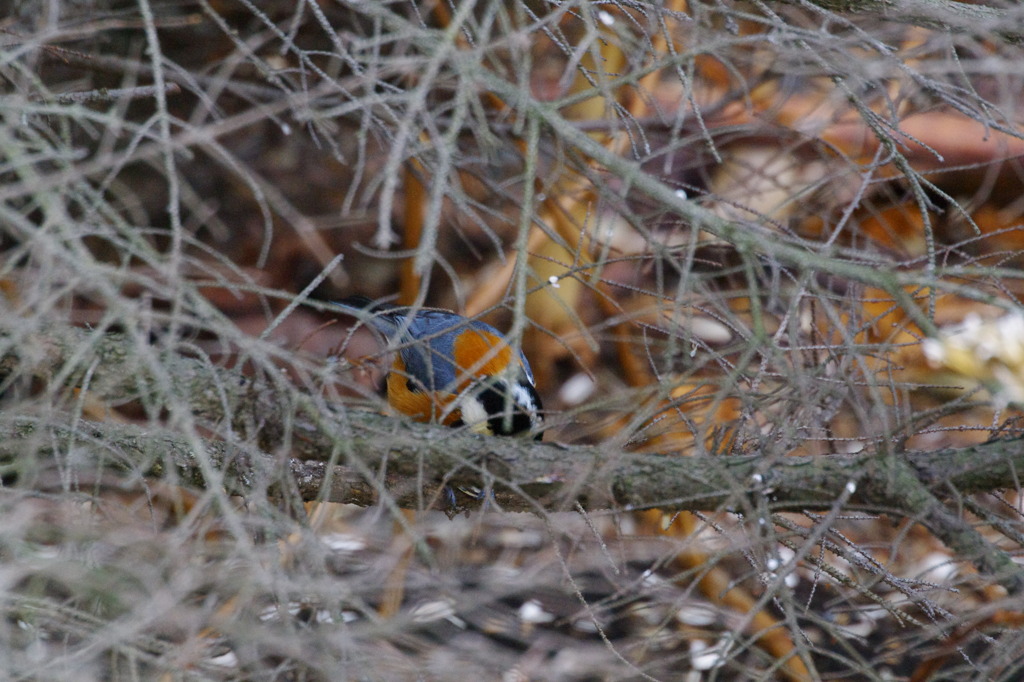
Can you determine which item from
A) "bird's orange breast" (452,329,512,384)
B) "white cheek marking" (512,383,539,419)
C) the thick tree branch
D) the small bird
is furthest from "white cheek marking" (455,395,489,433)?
"bird's orange breast" (452,329,512,384)

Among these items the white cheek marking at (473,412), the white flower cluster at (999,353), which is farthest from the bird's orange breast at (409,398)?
the white flower cluster at (999,353)

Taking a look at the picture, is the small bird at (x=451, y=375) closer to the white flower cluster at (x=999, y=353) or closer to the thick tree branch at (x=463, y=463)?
the thick tree branch at (x=463, y=463)

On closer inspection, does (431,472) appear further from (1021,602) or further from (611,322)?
(1021,602)

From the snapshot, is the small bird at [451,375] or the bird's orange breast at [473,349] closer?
the small bird at [451,375]

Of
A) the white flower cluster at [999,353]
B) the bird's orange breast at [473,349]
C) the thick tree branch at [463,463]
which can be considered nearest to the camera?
the thick tree branch at [463,463]

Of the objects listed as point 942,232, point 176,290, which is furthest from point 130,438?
point 942,232

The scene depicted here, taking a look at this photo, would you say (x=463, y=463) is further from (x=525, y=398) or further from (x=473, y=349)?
(x=473, y=349)

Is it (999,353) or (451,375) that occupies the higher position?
(451,375)

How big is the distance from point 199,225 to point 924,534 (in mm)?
4106

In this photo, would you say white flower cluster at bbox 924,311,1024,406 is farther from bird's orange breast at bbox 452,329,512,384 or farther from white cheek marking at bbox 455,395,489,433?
white cheek marking at bbox 455,395,489,433

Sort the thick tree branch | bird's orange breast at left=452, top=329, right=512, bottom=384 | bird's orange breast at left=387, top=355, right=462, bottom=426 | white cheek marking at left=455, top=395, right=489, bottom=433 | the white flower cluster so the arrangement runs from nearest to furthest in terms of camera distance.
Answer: the thick tree branch → white cheek marking at left=455, top=395, right=489, bottom=433 → bird's orange breast at left=387, top=355, right=462, bottom=426 → bird's orange breast at left=452, top=329, right=512, bottom=384 → the white flower cluster

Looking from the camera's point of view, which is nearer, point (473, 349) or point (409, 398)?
point (409, 398)

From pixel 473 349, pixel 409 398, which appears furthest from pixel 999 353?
pixel 409 398

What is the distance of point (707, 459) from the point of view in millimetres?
2154
